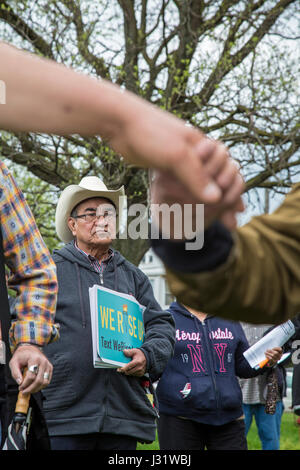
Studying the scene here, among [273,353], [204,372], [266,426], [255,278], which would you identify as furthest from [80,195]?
[266,426]

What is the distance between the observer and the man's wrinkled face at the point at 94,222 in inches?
168

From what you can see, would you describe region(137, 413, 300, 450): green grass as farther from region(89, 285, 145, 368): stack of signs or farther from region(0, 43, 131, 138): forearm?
region(0, 43, 131, 138): forearm

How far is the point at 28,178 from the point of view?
14070 millimetres

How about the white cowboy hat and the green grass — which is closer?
the white cowboy hat

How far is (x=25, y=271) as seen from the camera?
2748mm

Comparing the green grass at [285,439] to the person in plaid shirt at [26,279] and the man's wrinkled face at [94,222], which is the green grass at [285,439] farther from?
the person in plaid shirt at [26,279]

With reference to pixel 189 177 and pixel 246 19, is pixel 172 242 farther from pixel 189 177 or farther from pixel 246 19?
pixel 246 19

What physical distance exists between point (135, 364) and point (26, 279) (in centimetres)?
126

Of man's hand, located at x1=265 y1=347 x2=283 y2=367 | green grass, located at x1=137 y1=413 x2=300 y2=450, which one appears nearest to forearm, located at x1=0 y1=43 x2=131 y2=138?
man's hand, located at x1=265 y1=347 x2=283 y2=367

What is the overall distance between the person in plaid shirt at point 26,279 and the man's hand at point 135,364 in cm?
104

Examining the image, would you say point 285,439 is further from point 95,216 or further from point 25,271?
point 25,271

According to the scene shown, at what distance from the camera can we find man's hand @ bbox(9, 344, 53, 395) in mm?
2482

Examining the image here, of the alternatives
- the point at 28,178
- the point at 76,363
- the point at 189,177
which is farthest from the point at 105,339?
the point at 28,178

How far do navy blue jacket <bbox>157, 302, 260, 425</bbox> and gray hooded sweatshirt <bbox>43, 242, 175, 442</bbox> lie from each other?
0.70 metres
